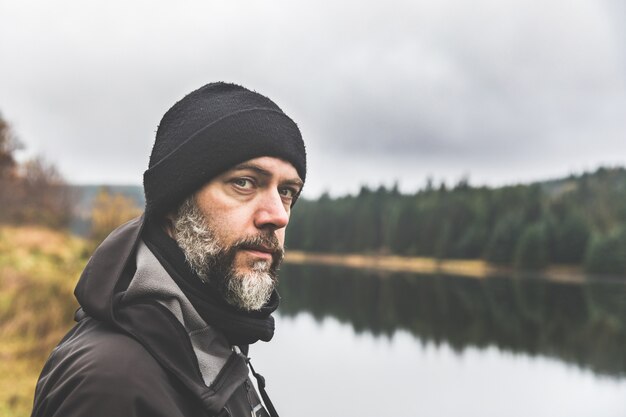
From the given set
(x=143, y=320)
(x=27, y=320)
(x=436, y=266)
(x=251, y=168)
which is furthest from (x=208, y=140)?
(x=436, y=266)

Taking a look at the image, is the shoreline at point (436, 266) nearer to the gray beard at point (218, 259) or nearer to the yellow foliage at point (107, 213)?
the yellow foliage at point (107, 213)

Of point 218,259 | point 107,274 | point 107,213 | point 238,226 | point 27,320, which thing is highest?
point 107,213

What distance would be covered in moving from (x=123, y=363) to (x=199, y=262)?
42 cm

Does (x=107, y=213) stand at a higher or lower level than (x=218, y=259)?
higher

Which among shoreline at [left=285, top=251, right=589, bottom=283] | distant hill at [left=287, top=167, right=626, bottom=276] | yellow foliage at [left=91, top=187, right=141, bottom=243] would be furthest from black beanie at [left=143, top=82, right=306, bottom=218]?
distant hill at [left=287, top=167, right=626, bottom=276]

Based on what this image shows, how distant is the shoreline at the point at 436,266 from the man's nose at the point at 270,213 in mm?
61846

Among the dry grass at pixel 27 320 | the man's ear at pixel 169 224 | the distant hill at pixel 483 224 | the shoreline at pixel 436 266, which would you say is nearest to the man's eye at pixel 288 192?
the man's ear at pixel 169 224

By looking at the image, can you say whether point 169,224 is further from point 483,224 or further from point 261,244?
point 483,224

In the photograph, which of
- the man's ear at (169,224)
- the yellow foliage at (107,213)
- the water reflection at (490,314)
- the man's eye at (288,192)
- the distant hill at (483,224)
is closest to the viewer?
Answer: the man's ear at (169,224)

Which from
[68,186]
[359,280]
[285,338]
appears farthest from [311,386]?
[359,280]

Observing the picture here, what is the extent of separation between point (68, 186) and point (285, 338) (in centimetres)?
1947

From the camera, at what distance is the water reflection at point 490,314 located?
25.9 metres

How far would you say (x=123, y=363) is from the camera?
1267mm

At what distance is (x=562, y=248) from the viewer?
68750 mm
